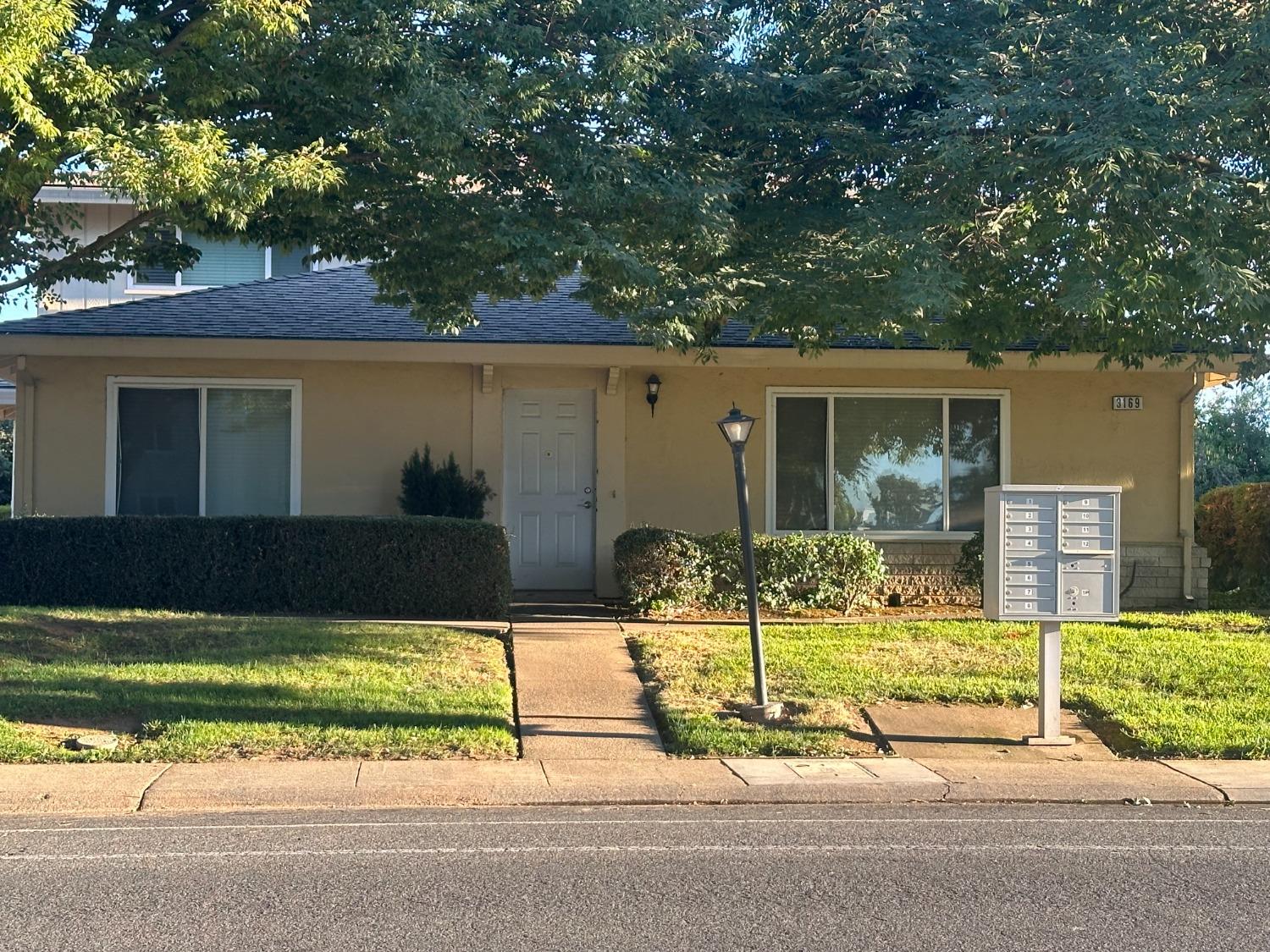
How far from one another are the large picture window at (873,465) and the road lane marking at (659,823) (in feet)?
25.7

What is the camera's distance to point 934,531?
15.0 m

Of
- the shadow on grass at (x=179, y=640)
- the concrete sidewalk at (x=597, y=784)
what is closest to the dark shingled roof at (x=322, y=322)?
the shadow on grass at (x=179, y=640)

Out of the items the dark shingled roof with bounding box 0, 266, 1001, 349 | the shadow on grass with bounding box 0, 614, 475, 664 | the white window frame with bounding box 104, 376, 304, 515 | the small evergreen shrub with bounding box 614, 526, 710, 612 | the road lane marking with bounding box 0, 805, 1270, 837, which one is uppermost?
the dark shingled roof with bounding box 0, 266, 1001, 349

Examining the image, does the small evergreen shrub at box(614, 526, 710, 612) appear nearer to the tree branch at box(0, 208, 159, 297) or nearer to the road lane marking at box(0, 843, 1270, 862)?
the tree branch at box(0, 208, 159, 297)

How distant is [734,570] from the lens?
13.5 metres

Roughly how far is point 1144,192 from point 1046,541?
2.85 meters

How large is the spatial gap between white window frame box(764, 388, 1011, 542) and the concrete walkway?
285 cm

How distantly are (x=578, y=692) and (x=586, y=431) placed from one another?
18.1 ft

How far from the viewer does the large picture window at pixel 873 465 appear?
49.1 feet

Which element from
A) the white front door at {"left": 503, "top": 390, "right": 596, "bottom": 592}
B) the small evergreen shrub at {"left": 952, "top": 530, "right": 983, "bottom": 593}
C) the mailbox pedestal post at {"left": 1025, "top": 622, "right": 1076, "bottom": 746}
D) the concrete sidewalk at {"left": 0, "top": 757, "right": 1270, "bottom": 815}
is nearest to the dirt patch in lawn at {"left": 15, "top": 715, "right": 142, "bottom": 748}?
the concrete sidewalk at {"left": 0, "top": 757, "right": 1270, "bottom": 815}

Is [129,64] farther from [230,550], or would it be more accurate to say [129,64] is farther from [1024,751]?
[1024,751]

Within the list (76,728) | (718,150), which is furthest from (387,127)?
(76,728)

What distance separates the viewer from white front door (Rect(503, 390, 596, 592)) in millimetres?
15047

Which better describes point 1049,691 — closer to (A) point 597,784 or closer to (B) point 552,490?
(A) point 597,784
